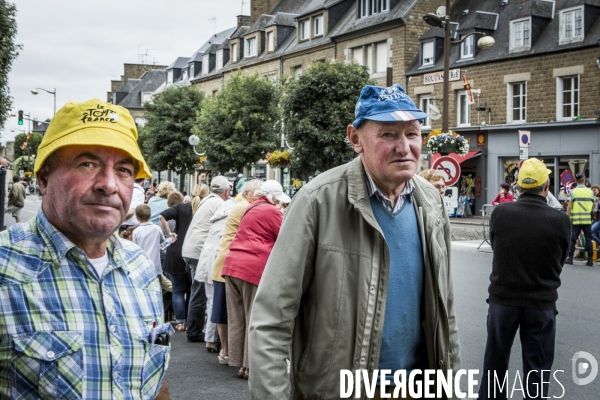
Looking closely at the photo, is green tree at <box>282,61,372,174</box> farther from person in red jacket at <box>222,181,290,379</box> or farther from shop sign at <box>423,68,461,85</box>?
person in red jacket at <box>222,181,290,379</box>

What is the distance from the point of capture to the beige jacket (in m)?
2.71

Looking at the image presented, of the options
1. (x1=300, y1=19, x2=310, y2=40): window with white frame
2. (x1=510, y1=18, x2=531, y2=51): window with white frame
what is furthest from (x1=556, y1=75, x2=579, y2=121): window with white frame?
(x1=300, y1=19, x2=310, y2=40): window with white frame

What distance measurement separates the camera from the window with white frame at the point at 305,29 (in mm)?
44938

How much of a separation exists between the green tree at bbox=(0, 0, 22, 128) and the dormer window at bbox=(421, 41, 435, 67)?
68.3ft

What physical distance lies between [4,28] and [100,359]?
21.4 meters

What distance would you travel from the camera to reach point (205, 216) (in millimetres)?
8625

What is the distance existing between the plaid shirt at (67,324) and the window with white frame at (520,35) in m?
31.5

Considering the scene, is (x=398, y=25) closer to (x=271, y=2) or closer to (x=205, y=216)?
(x=271, y=2)

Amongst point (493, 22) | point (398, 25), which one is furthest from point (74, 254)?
point (398, 25)

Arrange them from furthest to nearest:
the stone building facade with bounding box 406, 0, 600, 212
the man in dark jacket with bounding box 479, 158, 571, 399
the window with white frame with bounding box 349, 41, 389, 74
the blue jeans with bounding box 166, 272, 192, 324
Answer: the window with white frame with bounding box 349, 41, 389, 74, the stone building facade with bounding box 406, 0, 600, 212, the blue jeans with bounding box 166, 272, 192, 324, the man in dark jacket with bounding box 479, 158, 571, 399

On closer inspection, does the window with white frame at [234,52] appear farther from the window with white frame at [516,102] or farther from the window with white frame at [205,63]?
the window with white frame at [516,102]

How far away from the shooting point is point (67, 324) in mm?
1780

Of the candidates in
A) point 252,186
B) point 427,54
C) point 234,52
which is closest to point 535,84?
point 427,54

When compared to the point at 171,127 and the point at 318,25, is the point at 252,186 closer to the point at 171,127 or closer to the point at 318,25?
the point at 318,25
